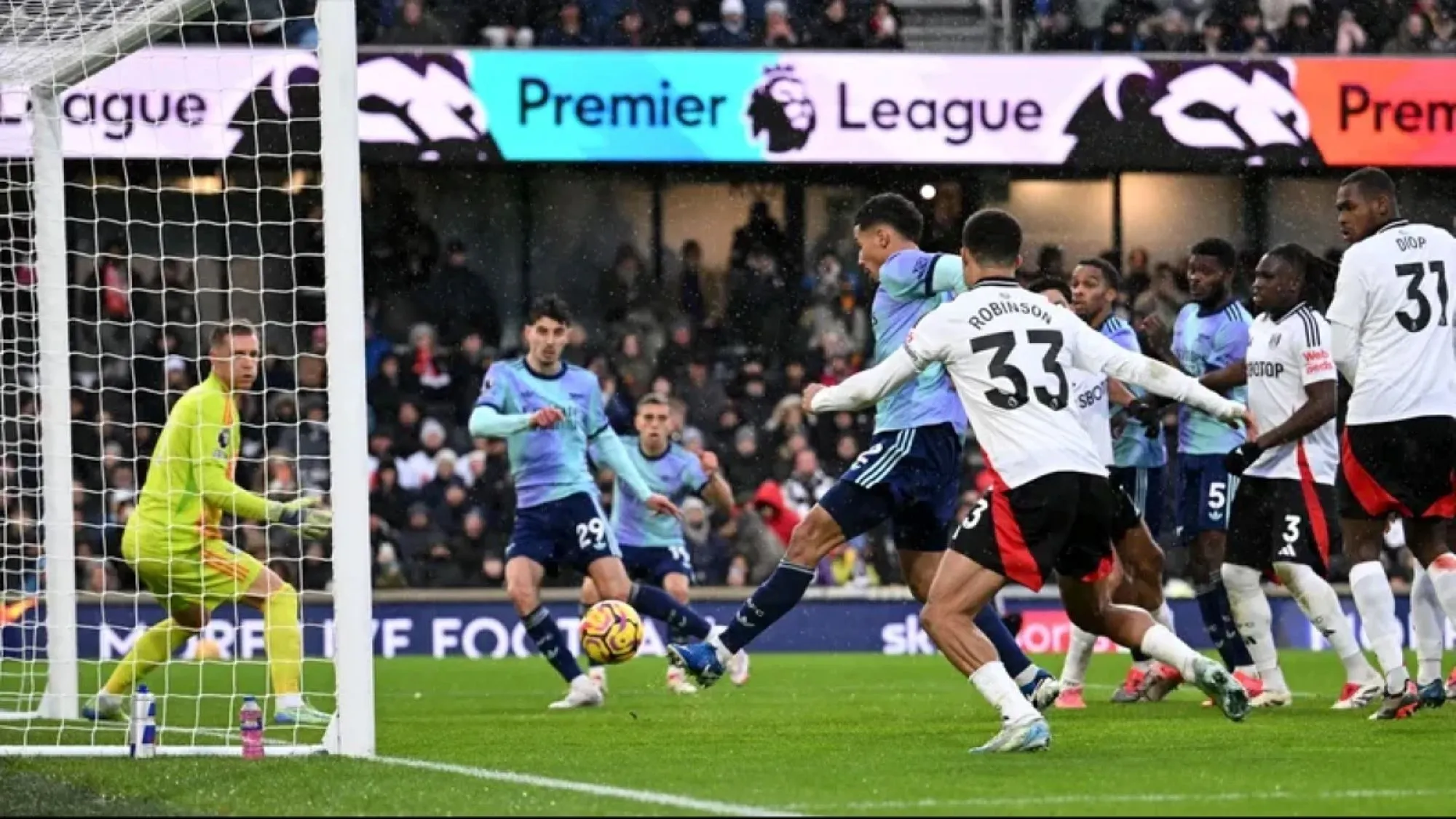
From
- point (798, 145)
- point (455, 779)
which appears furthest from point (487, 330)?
point (455, 779)

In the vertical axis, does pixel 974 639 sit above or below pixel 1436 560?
below

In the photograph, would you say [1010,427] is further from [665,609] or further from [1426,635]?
[665,609]

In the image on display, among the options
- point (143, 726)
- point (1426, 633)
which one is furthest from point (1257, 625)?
point (143, 726)

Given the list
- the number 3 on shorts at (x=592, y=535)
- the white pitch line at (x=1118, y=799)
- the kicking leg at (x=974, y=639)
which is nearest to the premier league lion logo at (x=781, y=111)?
the number 3 on shorts at (x=592, y=535)

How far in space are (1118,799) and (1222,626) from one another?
5.48 metres

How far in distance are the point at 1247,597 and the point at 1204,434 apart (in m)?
1.30

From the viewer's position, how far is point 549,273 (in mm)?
25906

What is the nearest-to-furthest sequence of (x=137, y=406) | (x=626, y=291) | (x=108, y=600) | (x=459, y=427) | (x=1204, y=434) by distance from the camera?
(x=1204, y=434), (x=108, y=600), (x=137, y=406), (x=459, y=427), (x=626, y=291)

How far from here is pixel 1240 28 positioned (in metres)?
24.0

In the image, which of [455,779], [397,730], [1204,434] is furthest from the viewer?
[1204,434]

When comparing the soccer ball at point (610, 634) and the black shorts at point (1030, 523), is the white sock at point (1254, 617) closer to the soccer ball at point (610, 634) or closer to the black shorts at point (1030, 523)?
the soccer ball at point (610, 634)

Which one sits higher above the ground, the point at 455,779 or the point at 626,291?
the point at 626,291

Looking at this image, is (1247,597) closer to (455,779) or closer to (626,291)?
(455,779)

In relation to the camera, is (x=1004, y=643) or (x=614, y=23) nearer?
(x=1004, y=643)
